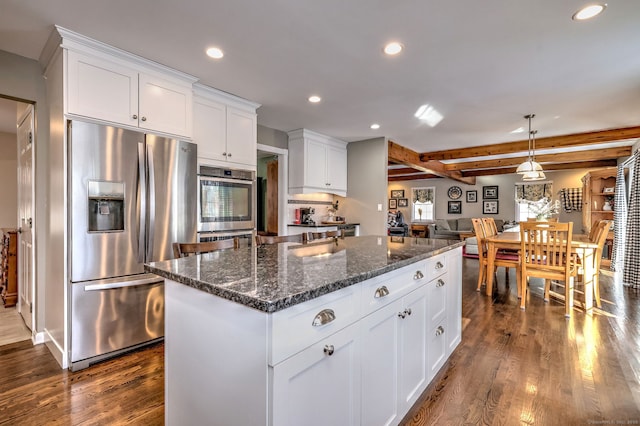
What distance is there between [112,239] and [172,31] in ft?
5.09

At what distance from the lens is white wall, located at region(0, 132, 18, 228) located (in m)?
4.54

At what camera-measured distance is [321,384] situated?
3.34 feet

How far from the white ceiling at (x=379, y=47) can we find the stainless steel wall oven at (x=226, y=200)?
0.88 m

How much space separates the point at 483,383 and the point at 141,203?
9.02 ft

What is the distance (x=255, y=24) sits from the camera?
2.03 metres

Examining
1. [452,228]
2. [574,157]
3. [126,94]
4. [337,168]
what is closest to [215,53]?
[126,94]

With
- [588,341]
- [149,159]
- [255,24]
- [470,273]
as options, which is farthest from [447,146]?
[149,159]

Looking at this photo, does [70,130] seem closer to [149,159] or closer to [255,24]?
[149,159]

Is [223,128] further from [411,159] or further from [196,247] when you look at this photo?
[411,159]

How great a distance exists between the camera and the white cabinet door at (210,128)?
306cm

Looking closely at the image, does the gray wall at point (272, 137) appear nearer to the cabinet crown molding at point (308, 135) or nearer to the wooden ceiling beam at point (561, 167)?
the cabinet crown molding at point (308, 135)

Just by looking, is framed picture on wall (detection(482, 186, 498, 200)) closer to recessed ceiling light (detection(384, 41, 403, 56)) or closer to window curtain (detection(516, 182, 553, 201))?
window curtain (detection(516, 182, 553, 201))

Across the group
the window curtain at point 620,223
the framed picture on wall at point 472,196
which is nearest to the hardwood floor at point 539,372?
the window curtain at point 620,223

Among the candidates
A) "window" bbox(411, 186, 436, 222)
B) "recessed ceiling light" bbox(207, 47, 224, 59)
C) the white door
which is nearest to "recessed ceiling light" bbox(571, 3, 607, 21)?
"recessed ceiling light" bbox(207, 47, 224, 59)
